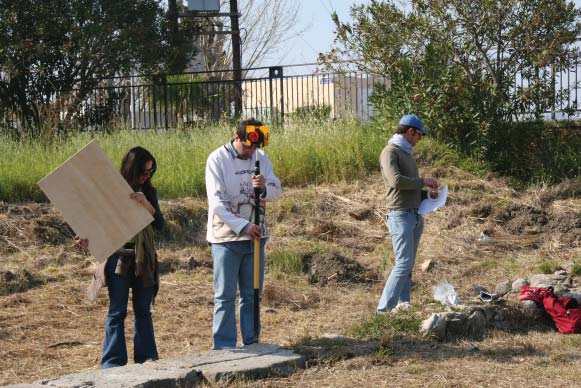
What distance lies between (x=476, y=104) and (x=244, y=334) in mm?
7834

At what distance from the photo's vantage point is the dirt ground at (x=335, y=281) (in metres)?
6.84

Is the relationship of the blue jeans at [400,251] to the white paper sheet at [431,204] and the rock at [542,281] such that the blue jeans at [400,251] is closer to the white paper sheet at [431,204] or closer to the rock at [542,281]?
the white paper sheet at [431,204]

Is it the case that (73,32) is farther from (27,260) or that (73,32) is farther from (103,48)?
(27,260)

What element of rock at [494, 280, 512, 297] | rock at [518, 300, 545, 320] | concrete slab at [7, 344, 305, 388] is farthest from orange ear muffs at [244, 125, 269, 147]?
rock at [494, 280, 512, 297]

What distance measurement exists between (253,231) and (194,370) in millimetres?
1067

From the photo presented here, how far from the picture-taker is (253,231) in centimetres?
673

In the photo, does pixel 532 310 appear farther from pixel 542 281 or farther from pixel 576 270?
pixel 576 270

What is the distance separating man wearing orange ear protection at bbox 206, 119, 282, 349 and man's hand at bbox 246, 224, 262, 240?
14 mm

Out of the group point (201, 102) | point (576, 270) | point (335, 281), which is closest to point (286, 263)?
point (335, 281)

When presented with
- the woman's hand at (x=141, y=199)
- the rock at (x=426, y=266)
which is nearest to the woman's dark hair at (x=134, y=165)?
the woman's hand at (x=141, y=199)

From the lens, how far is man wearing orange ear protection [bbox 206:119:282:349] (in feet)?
22.4

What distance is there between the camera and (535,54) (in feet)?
46.0

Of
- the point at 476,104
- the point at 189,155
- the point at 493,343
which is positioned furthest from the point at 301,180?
the point at 493,343

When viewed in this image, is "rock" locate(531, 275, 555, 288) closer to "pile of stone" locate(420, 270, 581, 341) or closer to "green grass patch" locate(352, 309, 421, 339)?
"pile of stone" locate(420, 270, 581, 341)
